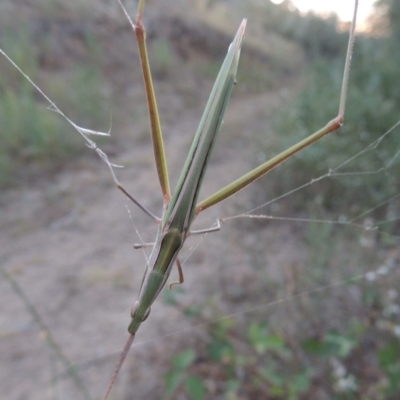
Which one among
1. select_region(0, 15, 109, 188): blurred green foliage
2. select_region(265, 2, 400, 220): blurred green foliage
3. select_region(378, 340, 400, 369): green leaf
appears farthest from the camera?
select_region(0, 15, 109, 188): blurred green foliage

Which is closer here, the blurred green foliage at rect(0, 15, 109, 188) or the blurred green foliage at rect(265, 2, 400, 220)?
the blurred green foliage at rect(265, 2, 400, 220)

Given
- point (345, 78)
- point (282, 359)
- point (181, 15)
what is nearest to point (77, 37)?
point (181, 15)

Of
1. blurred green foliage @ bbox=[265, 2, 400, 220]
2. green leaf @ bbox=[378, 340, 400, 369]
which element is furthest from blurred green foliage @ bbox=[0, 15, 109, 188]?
green leaf @ bbox=[378, 340, 400, 369]

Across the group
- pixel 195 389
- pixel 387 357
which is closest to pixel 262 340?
pixel 195 389

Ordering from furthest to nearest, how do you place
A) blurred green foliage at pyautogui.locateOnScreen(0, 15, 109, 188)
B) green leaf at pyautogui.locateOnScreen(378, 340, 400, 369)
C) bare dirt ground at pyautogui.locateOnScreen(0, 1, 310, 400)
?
blurred green foliage at pyautogui.locateOnScreen(0, 15, 109, 188) → bare dirt ground at pyautogui.locateOnScreen(0, 1, 310, 400) → green leaf at pyautogui.locateOnScreen(378, 340, 400, 369)

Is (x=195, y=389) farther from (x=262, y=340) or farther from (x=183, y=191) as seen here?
(x=183, y=191)

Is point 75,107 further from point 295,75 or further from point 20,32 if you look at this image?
point 295,75

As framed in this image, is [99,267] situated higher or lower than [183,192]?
lower

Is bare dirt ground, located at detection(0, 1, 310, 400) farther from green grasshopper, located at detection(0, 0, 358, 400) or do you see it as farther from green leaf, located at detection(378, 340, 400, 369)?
green leaf, located at detection(378, 340, 400, 369)

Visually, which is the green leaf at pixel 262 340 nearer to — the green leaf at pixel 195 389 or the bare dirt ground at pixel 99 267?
the green leaf at pixel 195 389
